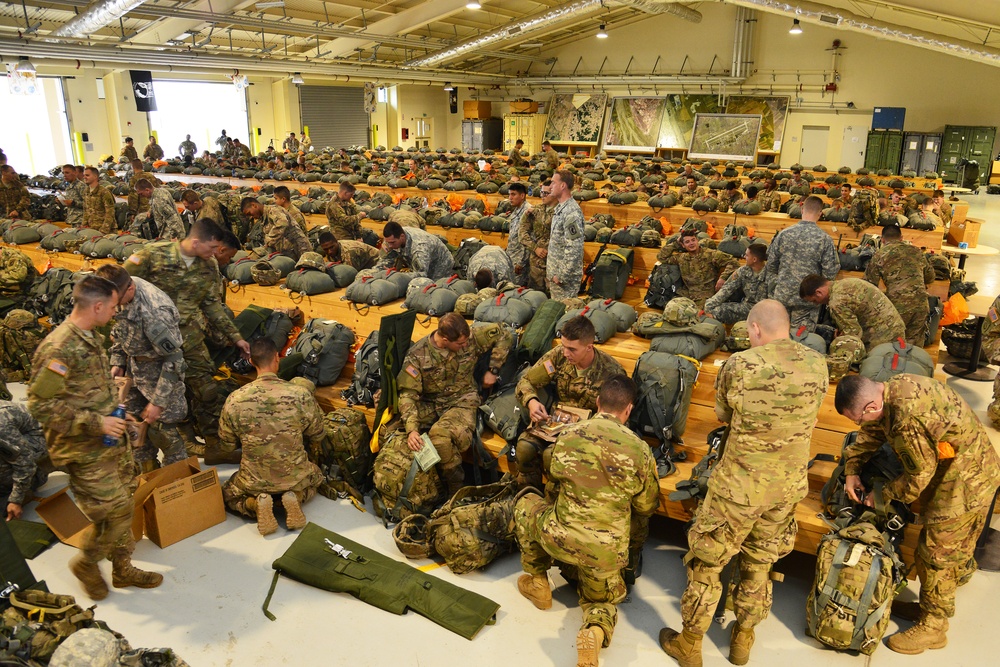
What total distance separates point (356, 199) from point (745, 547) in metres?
10.2

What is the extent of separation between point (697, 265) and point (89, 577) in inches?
202

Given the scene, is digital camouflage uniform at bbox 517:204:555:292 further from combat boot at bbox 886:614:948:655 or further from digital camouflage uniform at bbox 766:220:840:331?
combat boot at bbox 886:614:948:655

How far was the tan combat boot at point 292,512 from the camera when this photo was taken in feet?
14.0

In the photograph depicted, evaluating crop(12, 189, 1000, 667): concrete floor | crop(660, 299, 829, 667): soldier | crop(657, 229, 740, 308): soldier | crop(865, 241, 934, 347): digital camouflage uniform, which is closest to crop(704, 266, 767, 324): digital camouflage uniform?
crop(657, 229, 740, 308): soldier

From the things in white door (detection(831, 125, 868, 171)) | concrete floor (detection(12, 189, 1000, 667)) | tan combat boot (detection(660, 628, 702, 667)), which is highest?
white door (detection(831, 125, 868, 171))

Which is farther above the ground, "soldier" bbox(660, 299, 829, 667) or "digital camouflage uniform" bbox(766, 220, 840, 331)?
"digital camouflage uniform" bbox(766, 220, 840, 331)

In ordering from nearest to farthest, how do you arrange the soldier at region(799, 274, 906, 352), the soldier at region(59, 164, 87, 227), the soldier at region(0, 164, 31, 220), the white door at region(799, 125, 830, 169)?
the soldier at region(799, 274, 906, 352), the soldier at region(59, 164, 87, 227), the soldier at region(0, 164, 31, 220), the white door at region(799, 125, 830, 169)

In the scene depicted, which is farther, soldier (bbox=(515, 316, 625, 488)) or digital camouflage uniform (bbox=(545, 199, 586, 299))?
digital camouflage uniform (bbox=(545, 199, 586, 299))

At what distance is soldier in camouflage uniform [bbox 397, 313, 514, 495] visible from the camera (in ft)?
14.1

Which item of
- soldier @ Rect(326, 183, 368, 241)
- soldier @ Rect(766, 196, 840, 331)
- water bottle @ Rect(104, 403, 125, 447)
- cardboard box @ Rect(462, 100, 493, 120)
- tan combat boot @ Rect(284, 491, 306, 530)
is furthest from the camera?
cardboard box @ Rect(462, 100, 493, 120)

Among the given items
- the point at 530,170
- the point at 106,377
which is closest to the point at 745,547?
the point at 106,377

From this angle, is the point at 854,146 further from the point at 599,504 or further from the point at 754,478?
the point at 599,504

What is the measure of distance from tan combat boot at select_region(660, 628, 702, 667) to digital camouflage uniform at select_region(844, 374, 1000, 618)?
1170mm

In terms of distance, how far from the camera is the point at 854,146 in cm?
2155
